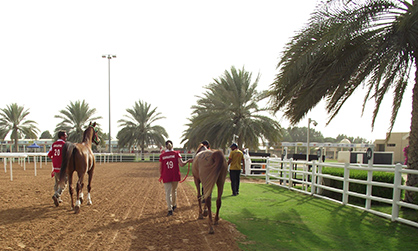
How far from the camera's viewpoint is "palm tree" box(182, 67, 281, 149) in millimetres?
22109

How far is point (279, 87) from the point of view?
8.18m

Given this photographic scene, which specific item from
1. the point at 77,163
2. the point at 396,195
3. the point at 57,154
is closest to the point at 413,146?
the point at 396,195

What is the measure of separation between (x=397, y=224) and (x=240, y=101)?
55.1 ft

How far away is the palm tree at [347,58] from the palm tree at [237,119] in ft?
44.0

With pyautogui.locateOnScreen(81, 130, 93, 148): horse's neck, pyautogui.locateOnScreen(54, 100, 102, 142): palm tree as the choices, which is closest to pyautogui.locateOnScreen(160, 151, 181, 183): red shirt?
pyautogui.locateOnScreen(81, 130, 93, 148): horse's neck

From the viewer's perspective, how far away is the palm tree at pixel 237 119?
870 inches

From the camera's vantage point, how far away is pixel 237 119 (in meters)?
22.8

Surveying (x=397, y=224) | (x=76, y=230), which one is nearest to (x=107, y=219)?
(x=76, y=230)

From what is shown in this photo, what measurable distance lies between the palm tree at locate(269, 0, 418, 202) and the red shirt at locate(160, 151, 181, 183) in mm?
3361

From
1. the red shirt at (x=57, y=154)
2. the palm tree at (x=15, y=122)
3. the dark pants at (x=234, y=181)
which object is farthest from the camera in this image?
the palm tree at (x=15, y=122)

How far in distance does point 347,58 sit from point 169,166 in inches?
199

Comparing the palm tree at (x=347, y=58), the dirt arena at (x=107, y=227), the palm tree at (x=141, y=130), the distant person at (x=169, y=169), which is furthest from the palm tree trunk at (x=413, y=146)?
the palm tree at (x=141, y=130)

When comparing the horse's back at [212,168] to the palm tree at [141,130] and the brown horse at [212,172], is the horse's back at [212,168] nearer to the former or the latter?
the brown horse at [212,172]

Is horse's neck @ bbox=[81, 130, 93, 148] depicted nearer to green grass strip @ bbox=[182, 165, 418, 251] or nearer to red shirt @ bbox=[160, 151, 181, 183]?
red shirt @ bbox=[160, 151, 181, 183]
